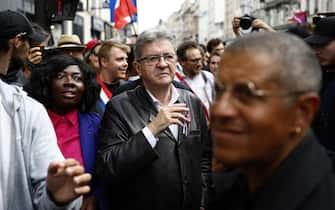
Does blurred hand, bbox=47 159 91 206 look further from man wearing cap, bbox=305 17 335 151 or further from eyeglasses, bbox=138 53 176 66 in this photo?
man wearing cap, bbox=305 17 335 151

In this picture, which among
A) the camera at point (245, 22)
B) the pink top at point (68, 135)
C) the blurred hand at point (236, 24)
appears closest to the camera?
the pink top at point (68, 135)

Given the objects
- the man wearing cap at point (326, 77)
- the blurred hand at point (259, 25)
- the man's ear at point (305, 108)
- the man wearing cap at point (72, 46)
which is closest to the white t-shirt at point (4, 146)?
the man's ear at point (305, 108)

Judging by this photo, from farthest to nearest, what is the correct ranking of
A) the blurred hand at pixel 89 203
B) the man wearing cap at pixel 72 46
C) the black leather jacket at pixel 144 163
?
the man wearing cap at pixel 72 46 < the blurred hand at pixel 89 203 < the black leather jacket at pixel 144 163

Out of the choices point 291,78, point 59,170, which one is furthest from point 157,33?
point 291,78

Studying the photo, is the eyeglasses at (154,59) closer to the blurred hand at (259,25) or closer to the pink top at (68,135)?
the pink top at (68,135)

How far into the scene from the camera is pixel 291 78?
5.28ft

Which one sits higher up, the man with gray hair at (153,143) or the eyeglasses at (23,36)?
the eyeglasses at (23,36)

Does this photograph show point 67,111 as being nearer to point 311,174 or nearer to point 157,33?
point 157,33

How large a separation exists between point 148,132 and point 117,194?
1.91 ft

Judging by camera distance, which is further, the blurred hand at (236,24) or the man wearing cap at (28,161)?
the blurred hand at (236,24)

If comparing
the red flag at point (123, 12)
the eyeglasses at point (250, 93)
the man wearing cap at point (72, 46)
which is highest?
the red flag at point (123, 12)

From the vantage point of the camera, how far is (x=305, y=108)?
1.66 m

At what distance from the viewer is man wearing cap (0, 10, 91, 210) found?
2.21 m

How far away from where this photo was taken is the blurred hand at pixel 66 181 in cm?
212
